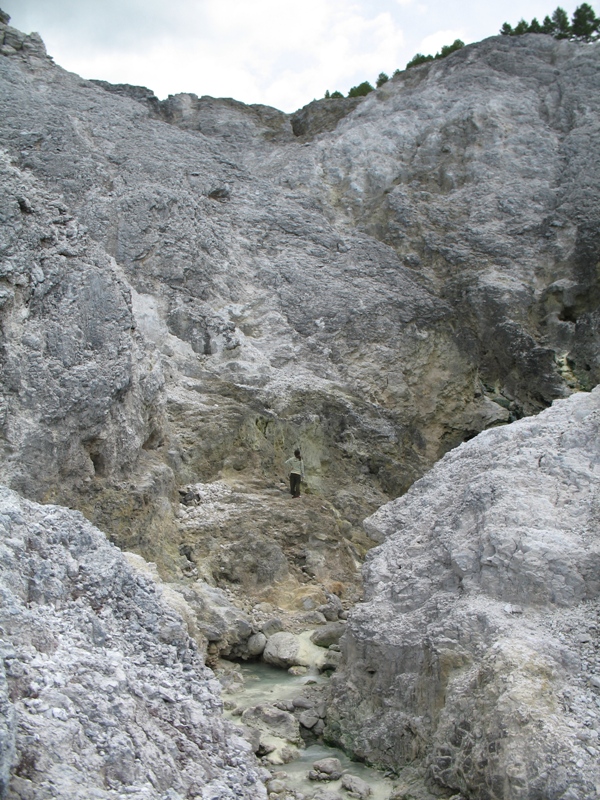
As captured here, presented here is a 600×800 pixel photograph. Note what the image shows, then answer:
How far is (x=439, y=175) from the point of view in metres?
26.5

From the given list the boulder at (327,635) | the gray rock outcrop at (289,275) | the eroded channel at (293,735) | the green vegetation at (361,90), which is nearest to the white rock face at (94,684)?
the eroded channel at (293,735)

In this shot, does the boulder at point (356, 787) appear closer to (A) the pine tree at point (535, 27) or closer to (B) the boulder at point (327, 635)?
(B) the boulder at point (327, 635)

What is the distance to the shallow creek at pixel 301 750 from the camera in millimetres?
9430

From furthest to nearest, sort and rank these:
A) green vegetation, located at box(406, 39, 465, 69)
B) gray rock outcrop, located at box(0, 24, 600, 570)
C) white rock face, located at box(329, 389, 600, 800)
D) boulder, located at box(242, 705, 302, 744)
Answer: green vegetation, located at box(406, 39, 465, 69)
gray rock outcrop, located at box(0, 24, 600, 570)
boulder, located at box(242, 705, 302, 744)
white rock face, located at box(329, 389, 600, 800)

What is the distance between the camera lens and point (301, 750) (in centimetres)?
1040

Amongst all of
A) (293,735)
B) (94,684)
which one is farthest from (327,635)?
(94,684)

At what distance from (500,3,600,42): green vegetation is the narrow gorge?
5176mm

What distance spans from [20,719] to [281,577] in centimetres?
939

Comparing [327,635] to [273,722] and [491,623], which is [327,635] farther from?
[491,623]

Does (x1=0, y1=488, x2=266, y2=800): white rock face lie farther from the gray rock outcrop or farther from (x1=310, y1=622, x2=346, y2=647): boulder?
the gray rock outcrop

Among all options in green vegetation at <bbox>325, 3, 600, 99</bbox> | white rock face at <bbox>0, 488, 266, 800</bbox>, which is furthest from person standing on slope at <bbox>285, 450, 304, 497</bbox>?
green vegetation at <bbox>325, 3, 600, 99</bbox>

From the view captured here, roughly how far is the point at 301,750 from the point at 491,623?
294 centimetres

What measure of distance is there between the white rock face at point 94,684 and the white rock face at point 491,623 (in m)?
2.29

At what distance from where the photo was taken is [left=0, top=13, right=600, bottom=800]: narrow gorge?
810 centimetres
